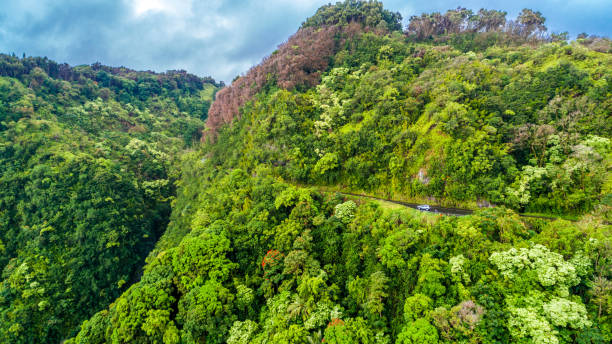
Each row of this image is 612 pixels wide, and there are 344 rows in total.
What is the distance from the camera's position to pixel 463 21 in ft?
209

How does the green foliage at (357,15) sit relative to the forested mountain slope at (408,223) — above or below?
above

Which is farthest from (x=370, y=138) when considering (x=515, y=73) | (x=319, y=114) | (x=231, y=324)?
(x=231, y=324)

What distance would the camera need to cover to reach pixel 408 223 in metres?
24.2

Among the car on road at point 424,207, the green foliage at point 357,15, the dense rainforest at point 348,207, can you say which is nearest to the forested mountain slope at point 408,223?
the dense rainforest at point 348,207

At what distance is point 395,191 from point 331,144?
39.9ft

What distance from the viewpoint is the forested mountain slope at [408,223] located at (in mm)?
16297

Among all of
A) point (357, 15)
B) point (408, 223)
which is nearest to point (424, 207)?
point (408, 223)

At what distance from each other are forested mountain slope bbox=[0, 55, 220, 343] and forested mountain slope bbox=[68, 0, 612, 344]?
36.4ft

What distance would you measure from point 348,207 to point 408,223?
22.6 feet

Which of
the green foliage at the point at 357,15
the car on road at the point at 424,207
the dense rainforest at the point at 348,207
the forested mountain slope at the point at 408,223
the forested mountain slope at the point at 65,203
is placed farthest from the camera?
the green foliage at the point at 357,15

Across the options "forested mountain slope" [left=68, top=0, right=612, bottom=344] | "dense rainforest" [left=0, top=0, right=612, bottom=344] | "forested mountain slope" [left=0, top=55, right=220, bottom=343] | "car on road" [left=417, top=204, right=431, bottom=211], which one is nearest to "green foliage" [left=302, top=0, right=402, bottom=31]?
"dense rainforest" [left=0, top=0, right=612, bottom=344]

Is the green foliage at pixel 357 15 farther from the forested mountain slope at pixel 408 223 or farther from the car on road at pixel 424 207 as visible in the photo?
the car on road at pixel 424 207

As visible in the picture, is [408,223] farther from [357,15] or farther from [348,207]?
[357,15]

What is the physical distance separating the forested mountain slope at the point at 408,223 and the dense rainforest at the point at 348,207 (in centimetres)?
18
